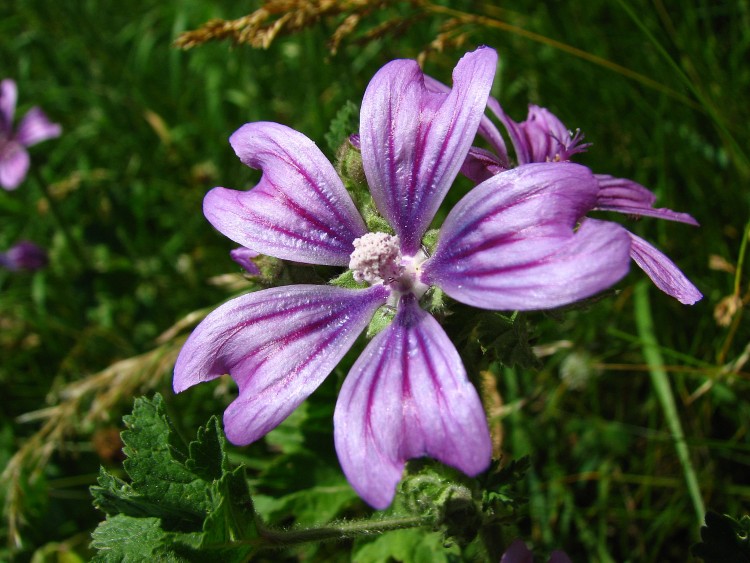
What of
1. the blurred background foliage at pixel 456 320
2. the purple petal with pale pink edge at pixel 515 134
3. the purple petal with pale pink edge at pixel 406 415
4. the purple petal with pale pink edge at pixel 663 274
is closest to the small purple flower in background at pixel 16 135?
the blurred background foliage at pixel 456 320

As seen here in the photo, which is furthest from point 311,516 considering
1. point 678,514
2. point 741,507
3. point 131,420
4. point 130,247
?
point 130,247

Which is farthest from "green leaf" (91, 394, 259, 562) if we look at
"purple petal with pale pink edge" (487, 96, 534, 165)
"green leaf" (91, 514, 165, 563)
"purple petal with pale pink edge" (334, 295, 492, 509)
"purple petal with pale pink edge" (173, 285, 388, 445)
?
"purple petal with pale pink edge" (487, 96, 534, 165)

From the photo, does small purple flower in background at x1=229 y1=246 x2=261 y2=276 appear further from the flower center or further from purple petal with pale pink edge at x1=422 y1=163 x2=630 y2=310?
purple petal with pale pink edge at x1=422 y1=163 x2=630 y2=310

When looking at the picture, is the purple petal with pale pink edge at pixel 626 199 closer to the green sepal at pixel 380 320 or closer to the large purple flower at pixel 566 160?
the large purple flower at pixel 566 160

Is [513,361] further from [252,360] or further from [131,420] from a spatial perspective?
[131,420]

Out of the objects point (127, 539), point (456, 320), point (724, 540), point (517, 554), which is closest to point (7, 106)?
point (127, 539)

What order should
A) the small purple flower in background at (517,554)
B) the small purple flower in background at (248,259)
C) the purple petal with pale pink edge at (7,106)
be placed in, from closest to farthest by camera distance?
the small purple flower in background at (517,554) < the small purple flower in background at (248,259) < the purple petal with pale pink edge at (7,106)
